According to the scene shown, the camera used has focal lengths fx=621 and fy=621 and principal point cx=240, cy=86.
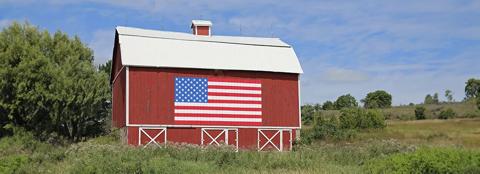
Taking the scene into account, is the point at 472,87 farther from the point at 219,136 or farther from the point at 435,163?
the point at 435,163

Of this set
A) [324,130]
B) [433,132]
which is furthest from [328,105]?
[324,130]

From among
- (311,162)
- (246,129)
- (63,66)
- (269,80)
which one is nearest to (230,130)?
(246,129)

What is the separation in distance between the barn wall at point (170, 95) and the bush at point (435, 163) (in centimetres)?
2034

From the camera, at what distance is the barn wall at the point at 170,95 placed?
33.0 meters

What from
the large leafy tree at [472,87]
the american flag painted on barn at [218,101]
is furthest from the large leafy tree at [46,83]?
the large leafy tree at [472,87]

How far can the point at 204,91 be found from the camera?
3397cm

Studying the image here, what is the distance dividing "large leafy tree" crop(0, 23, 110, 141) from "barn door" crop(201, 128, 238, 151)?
10.2m

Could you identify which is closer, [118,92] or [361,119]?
[118,92]

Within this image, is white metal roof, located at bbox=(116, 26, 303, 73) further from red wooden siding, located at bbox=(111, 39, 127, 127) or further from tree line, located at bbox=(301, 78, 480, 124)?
tree line, located at bbox=(301, 78, 480, 124)

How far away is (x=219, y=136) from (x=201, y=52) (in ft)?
16.2

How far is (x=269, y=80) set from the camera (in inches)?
1410

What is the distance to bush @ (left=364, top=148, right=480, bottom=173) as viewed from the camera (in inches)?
521

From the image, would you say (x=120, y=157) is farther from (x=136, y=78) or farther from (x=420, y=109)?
(x=420, y=109)

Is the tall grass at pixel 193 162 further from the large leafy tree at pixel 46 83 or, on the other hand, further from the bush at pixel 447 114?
the bush at pixel 447 114
